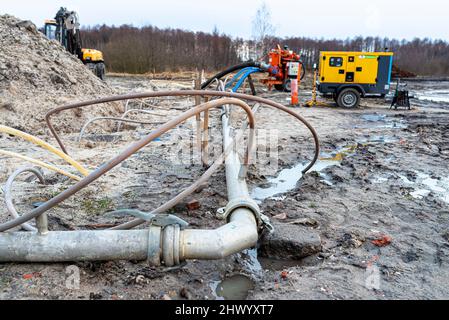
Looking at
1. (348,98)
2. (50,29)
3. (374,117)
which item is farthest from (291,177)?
(50,29)

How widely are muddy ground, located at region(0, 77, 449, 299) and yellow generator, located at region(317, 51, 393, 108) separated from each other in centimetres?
546

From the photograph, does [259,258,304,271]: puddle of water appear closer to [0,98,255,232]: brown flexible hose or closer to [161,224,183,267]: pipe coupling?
[161,224,183,267]: pipe coupling

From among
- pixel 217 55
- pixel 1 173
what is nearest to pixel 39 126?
pixel 1 173

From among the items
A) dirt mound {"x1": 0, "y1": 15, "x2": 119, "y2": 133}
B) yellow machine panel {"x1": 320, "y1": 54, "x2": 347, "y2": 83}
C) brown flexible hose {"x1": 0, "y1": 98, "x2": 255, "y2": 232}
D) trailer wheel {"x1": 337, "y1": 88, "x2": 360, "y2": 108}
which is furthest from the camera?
trailer wheel {"x1": 337, "y1": 88, "x2": 360, "y2": 108}

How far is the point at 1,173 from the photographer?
448 cm

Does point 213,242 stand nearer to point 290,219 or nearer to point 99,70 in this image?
point 290,219

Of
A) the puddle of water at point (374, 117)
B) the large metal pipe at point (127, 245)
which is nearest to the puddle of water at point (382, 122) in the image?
the puddle of water at point (374, 117)

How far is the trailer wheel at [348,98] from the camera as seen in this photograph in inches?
490

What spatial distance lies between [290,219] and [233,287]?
1254 mm

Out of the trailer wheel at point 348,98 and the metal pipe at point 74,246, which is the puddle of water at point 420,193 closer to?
the metal pipe at point 74,246

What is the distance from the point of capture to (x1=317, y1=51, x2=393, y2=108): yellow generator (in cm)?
1186

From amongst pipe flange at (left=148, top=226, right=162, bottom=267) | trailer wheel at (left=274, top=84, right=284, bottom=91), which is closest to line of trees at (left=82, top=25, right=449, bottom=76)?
trailer wheel at (left=274, top=84, right=284, bottom=91)

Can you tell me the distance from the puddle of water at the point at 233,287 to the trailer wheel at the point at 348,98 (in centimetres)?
1111

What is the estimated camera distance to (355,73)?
473 inches
